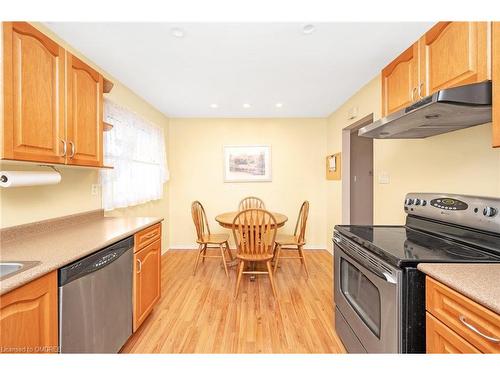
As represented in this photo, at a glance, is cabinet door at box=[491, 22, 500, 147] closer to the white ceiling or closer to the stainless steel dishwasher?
the white ceiling

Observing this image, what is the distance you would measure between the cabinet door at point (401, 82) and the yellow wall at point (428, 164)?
0.41 m

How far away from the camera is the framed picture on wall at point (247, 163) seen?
387cm

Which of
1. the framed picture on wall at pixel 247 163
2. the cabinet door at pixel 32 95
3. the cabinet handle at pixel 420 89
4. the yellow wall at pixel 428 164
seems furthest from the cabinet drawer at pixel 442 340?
the framed picture on wall at pixel 247 163

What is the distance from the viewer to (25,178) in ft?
4.12

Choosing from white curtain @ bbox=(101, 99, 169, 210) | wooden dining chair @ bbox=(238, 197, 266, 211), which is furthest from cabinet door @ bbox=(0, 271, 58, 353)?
wooden dining chair @ bbox=(238, 197, 266, 211)

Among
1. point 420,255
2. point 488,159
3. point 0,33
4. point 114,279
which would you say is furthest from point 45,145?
point 488,159

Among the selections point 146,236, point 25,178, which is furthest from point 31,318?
point 146,236

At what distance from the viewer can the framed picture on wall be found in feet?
12.7

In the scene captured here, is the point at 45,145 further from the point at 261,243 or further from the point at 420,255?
the point at 420,255

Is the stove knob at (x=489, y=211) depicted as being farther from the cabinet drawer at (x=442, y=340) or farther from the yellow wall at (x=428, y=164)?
the cabinet drawer at (x=442, y=340)

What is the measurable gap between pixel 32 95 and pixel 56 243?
0.85 m

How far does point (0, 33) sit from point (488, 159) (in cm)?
267

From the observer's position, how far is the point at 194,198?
12.9ft

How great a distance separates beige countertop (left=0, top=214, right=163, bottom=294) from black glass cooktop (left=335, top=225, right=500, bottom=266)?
59.4 inches
